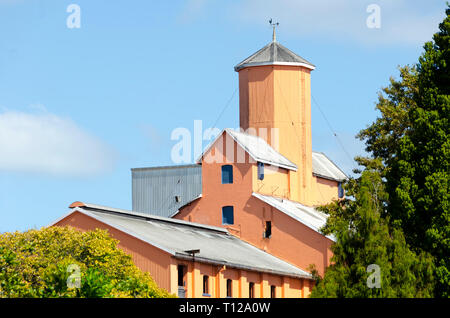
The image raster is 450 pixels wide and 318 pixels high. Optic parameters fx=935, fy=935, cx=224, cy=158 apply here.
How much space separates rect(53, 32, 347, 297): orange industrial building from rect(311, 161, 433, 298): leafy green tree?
522 inches

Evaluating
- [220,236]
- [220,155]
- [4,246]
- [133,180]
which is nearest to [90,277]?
[4,246]

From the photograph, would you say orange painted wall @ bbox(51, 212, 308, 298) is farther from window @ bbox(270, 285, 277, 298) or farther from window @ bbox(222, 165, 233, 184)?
window @ bbox(222, 165, 233, 184)

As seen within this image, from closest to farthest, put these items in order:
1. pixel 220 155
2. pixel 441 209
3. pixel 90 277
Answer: pixel 90 277 < pixel 441 209 < pixel 220 155

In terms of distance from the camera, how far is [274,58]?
69.6 metres

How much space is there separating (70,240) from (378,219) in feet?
51.6

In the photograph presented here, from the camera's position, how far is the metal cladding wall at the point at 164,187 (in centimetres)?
7850

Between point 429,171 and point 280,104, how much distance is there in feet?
98.6

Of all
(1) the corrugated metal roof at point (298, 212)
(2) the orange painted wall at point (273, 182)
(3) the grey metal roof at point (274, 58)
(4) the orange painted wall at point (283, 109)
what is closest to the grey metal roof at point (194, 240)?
(1) the corrugated metal roof at point (298, 212)

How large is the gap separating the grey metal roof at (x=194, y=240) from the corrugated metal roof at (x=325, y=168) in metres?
14.7

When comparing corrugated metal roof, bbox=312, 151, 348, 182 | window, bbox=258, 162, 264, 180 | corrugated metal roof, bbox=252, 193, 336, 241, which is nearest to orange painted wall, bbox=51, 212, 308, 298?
corrugated metal roof, bbox=252, 193, 336, 241

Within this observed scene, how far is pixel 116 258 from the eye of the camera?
4453cm

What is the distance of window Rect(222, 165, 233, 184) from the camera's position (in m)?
63.8
